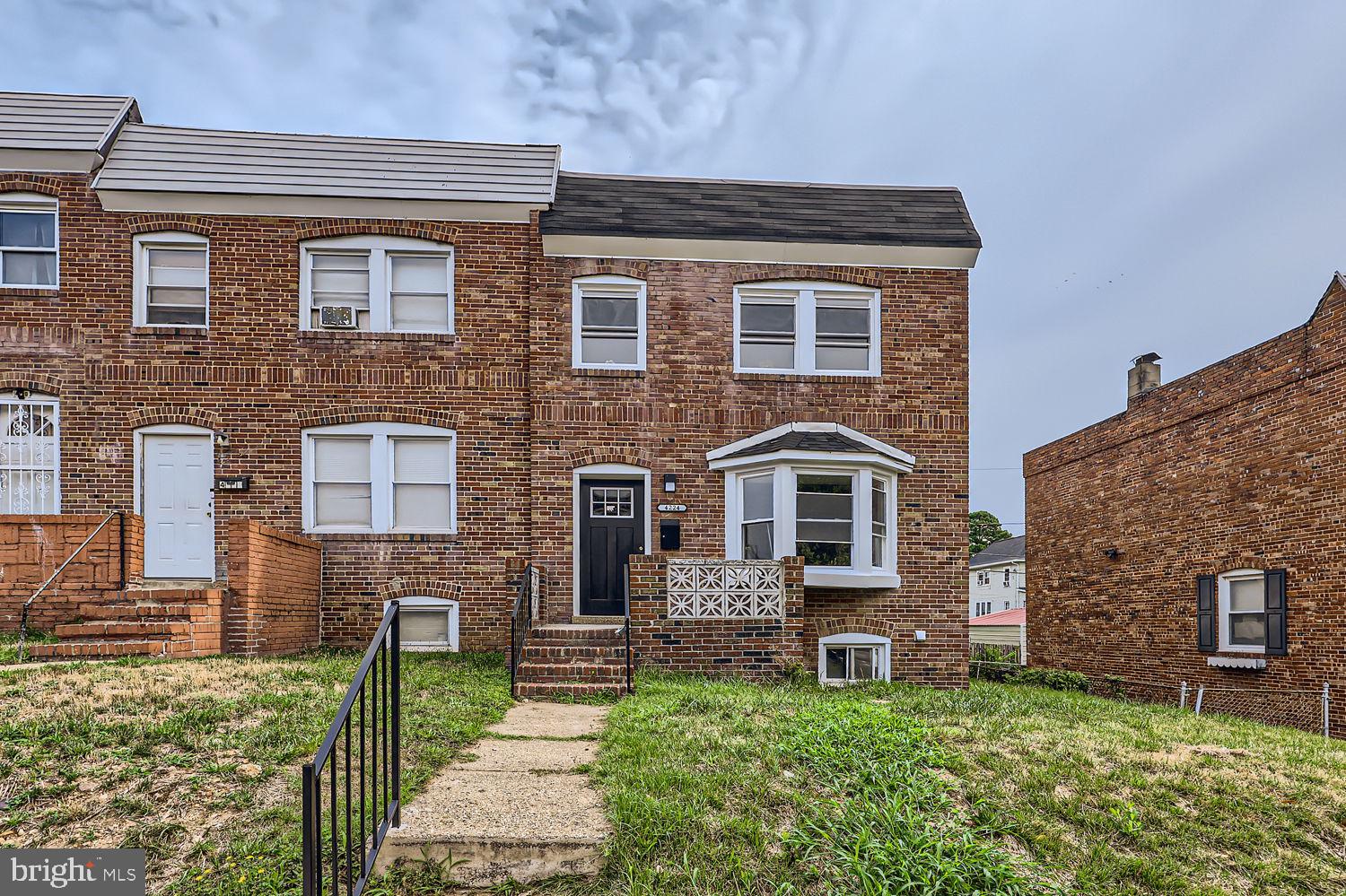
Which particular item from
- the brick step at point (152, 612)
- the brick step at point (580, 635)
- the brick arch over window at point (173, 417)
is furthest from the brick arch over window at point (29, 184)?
the brick step at point (580, 635)

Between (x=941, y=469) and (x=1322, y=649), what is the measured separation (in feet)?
19.1

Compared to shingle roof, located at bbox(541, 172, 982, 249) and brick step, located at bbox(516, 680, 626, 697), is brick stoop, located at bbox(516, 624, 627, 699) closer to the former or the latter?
brick step, located at bbox(516, 680, 626, 697)

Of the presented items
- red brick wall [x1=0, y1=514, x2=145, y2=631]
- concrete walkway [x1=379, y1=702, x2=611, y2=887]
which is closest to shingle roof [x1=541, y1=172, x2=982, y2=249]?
red brick wall [x1=0, y1=514, x2=145, y2=631]

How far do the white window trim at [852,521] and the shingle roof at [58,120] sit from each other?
1081 centimetres

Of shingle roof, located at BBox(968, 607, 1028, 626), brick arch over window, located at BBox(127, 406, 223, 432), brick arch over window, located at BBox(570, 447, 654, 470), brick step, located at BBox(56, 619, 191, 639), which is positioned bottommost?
shingle roof, located at BBox(968, 607, 1028, 626)

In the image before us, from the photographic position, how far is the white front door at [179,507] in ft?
40.5

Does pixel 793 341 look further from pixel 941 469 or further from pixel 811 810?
pixel 811 810

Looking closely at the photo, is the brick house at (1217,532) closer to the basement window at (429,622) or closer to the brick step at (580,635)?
the brick step at (580,635)

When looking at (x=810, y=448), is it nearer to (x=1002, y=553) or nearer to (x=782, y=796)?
(x=782, y=796)

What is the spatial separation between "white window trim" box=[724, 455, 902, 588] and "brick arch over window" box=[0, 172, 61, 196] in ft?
Answer: 35.6

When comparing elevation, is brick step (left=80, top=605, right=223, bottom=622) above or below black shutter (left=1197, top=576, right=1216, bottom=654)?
above

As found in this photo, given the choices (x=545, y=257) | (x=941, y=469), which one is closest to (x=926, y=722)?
(x=941, y=469)

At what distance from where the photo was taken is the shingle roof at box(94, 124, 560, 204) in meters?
12.5

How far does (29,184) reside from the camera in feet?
40.4
